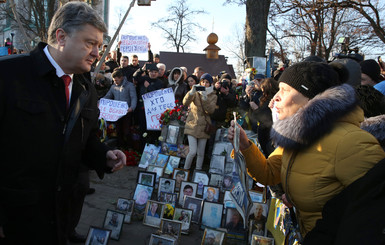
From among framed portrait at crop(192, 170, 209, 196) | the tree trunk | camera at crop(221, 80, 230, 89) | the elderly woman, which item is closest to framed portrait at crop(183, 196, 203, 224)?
framed portrait at crop(192, 170, 209, 196)

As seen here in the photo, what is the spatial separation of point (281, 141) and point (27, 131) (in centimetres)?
148

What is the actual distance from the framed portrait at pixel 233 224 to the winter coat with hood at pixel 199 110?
260 cm

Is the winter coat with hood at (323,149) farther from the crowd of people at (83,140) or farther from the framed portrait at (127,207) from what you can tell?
the framed portrait at (127,207)

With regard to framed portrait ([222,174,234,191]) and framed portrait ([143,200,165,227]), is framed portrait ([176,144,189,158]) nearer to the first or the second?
framed portrait ([222,174,234,191])

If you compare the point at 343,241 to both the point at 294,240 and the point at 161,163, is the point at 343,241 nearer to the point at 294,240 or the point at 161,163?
the point at 294,240

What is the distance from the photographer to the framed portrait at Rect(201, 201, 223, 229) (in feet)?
14.5

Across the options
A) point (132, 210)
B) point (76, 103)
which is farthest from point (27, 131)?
point (132, 210)

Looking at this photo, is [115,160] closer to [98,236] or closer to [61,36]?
[61,36]

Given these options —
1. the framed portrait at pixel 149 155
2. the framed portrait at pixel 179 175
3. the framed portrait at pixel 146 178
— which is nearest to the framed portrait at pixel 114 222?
the framed portrait at pixel 146 178

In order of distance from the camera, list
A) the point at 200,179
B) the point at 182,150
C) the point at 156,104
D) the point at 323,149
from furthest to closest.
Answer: the point at 156,104 < the point at 182,150 < the point at 200,179 < the point at 323,149

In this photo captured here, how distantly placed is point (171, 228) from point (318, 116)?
2.55m

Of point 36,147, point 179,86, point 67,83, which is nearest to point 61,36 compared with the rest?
point 67,83

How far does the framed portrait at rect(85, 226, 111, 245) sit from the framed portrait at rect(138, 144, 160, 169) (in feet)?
10.2

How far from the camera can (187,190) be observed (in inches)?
203
